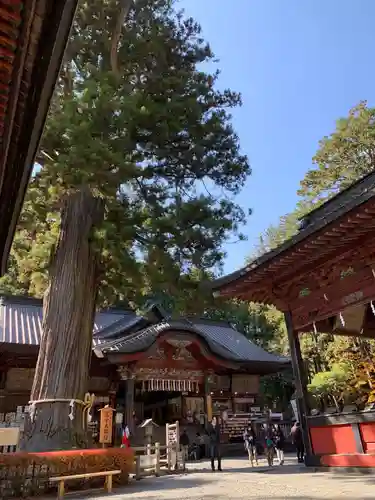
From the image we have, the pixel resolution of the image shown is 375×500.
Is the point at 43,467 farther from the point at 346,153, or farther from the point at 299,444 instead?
the point at 346,153

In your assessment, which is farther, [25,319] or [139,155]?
[25,319]

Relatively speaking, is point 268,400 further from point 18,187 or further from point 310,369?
point 18,187

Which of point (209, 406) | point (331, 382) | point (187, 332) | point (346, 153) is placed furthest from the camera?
point (346, 153)

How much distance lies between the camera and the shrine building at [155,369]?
50.4 feet

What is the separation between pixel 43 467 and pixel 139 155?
8.22 m

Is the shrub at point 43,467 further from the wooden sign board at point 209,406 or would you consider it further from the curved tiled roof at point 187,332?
the wooden sign board at point 209,406

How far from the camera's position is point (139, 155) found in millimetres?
12242

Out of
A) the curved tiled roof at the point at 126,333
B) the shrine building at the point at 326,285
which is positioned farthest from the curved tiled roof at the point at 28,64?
the curved tiled roof at the point at 126,333

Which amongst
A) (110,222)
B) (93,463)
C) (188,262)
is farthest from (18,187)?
(188,262)

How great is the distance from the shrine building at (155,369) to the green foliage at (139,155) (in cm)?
416

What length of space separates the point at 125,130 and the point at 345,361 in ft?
35.4

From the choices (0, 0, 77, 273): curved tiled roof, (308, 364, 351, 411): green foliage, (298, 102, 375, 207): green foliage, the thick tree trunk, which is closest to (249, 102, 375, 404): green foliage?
(298, 102, 375, 207): green foliage

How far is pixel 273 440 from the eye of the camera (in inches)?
503

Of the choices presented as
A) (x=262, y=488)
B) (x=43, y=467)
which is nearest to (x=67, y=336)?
(x=43, y=467)
